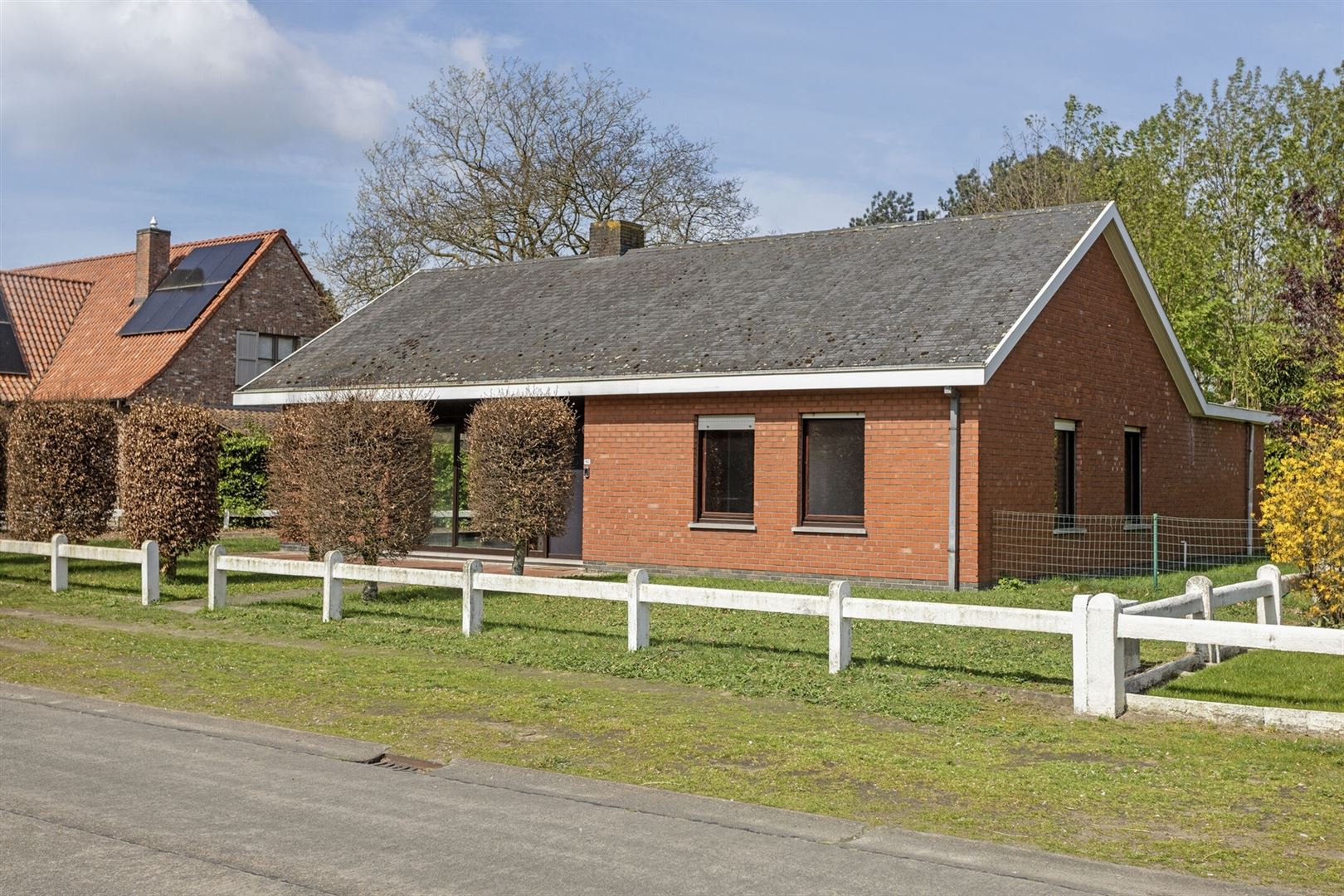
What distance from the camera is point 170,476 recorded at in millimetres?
18703

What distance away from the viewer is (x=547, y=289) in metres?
25.9

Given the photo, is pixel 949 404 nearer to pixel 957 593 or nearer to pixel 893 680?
pixel 957 593

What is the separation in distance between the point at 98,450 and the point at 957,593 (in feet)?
46.3

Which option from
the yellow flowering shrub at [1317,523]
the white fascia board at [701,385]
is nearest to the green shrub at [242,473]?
the white fascia board at [701,385]

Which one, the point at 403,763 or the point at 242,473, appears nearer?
the point at 403,763

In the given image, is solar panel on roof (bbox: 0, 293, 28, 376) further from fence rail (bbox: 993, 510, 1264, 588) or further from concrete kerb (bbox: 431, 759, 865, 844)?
concrete kerb (bbox: 431, 759, 865, 844)

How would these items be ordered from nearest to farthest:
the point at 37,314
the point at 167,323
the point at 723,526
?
1. the point at 723,526
2. the point at 167,323
3. the point at 37,314

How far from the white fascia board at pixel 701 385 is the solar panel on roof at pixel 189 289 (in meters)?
15.2

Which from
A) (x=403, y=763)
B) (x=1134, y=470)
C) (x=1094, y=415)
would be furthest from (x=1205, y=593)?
(x=1134, y=470)

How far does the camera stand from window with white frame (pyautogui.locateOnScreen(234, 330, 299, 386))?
37094 mm

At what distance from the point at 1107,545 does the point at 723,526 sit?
6756 millimetres

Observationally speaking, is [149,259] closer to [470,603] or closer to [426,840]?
[470,603]

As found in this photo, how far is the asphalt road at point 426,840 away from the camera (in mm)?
5578

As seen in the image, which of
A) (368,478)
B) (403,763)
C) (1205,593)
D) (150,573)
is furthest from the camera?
(150,573)
